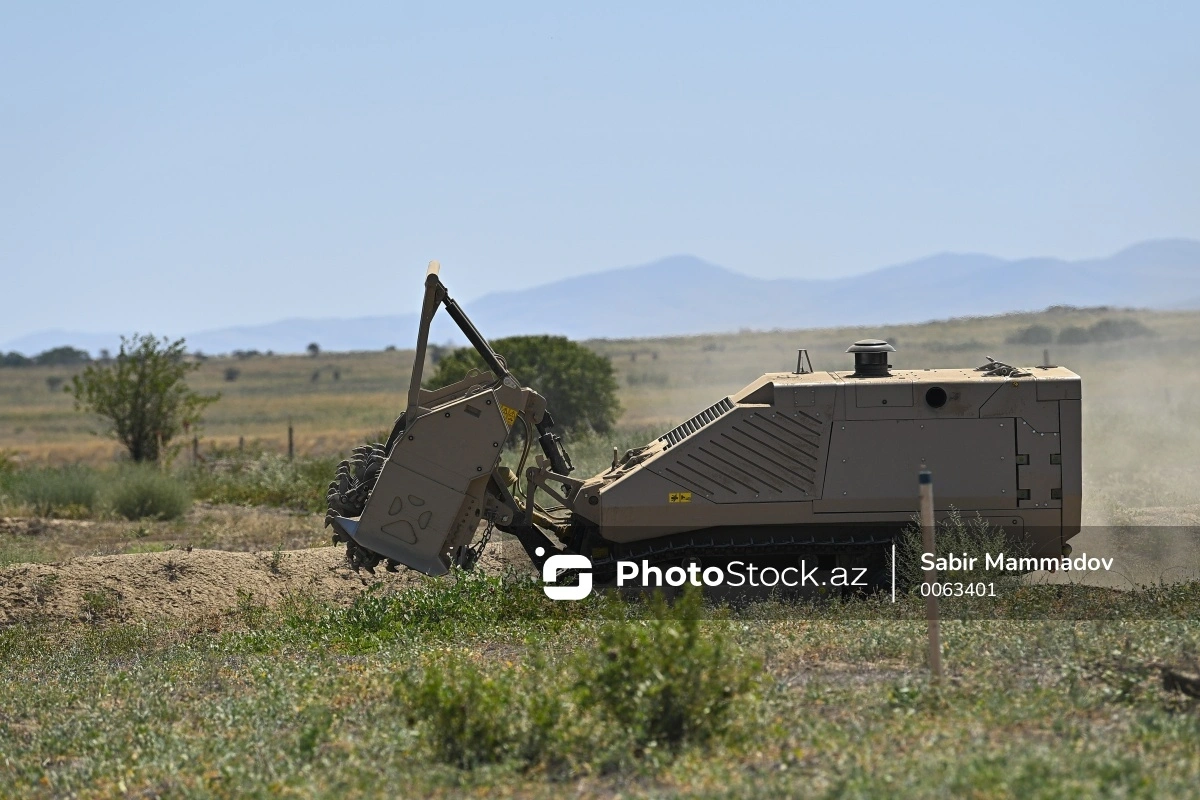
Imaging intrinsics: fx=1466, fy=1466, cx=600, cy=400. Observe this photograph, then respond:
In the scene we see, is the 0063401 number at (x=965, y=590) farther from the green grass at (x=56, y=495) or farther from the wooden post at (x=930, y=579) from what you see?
the green grass at (x=56, y=495)

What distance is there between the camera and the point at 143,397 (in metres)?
28.8

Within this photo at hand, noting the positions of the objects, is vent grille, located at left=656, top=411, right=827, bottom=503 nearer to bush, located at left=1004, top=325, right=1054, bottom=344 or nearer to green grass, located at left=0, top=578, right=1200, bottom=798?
green grass, located at left=0, top=578, right=1200, bottom=798

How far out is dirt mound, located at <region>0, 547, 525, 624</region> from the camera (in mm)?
13211

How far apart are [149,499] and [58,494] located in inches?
71.0

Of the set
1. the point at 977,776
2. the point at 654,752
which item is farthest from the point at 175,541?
the point at 977,776

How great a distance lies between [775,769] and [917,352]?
71.6 m

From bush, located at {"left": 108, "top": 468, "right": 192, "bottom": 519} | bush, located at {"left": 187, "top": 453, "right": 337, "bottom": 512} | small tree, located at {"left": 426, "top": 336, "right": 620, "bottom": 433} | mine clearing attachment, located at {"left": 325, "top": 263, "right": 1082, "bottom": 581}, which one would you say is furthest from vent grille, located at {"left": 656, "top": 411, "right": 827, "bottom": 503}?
small tree, located at {"left": 426, "top": 336, "right": 620, "bottom": 433}

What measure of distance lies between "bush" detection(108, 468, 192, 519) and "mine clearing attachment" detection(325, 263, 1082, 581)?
36.5ft

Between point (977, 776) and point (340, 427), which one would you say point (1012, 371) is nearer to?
point (977, 776)

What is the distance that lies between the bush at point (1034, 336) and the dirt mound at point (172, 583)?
63172 mm

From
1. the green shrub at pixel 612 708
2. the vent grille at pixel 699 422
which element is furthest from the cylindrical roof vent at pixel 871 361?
the green shrub at pixel 612 708

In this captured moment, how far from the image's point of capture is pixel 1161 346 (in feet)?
204

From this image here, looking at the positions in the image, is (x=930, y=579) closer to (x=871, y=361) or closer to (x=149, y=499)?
(x=871, y=361)

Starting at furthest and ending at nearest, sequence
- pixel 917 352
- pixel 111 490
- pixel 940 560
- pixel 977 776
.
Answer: pixel 917 352
pixel 111 490
pixel 940 560
pixel 977 776
